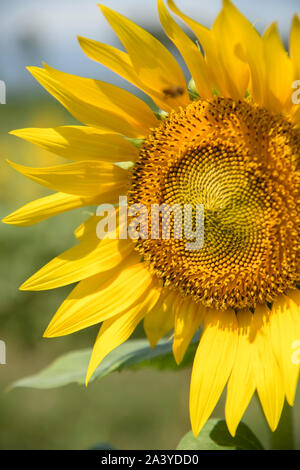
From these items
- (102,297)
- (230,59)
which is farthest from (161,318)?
(230,59)

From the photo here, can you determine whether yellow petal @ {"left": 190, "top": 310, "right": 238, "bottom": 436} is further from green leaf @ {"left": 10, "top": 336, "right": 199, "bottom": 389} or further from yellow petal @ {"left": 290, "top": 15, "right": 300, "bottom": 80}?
yellow petal @ {"left": 290, "top": 15, "right": 300, "bottom": 80}

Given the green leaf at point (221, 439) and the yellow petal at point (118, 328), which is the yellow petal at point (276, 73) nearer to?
the yellow petal at point (118, 328)

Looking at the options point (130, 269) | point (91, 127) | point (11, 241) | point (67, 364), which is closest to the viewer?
point (91, 127)

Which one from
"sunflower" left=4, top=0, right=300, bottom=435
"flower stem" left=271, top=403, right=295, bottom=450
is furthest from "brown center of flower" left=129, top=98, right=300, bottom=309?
"flower stem" left=271, top=403, right=295, bottom=450

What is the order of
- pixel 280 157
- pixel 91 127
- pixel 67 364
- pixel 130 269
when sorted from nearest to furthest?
pixel 280 157 → pixel 91 127 → pixel 130 269 → pixel 67 364

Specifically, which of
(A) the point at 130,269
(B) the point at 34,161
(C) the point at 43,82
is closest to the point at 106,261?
(A) the point at 130,269

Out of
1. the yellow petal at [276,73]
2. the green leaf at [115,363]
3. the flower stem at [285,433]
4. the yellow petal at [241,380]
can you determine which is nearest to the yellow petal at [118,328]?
the green leaf at [115,363]

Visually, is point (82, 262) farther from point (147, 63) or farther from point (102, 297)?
point (147, 63)
